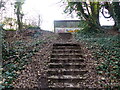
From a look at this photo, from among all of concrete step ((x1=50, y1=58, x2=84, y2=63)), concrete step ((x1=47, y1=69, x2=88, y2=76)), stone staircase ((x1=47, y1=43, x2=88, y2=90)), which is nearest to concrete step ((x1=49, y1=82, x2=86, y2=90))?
stone staircase ((x1=47, y1=43, x2=88, y2=90))

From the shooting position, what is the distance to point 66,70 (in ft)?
10.5

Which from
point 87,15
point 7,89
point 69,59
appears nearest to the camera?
point 7,89

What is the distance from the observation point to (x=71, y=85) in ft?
8.82

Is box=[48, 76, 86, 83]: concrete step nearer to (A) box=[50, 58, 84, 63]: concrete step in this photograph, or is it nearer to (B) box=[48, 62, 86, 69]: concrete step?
(B) box=[48, 62, 86, 69]: concrete step

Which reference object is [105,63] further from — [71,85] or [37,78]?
[37,78]

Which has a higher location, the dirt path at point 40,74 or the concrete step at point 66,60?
the concrete step at point 66,60

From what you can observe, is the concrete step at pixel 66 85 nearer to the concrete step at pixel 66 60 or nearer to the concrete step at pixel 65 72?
the concrete step at pixel 65 72

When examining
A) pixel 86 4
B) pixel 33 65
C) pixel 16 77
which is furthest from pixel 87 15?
pixel 16 77

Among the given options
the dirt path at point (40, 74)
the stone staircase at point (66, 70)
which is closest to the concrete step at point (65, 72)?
the stone staircase at point (66, 70)

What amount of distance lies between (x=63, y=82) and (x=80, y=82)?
0.41m

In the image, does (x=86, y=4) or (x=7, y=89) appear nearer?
(x=7, y=89)

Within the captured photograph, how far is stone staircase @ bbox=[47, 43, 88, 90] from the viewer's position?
2742 mm

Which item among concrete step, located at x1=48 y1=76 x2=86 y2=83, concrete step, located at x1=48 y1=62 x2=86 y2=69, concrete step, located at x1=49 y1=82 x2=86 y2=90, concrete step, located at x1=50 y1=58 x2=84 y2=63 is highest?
concrete step, located at x1=50 y1=58 x2=84 y2=63

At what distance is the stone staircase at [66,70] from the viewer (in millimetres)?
2742
